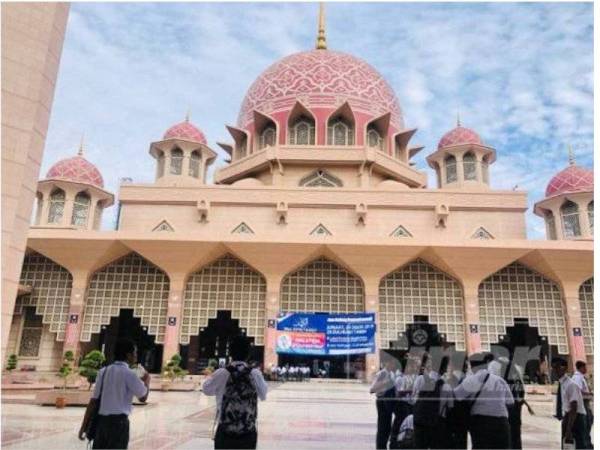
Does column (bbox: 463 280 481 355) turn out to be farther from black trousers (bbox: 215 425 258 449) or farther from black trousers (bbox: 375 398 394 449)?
black trousers (bbox: 215 425 258 449)

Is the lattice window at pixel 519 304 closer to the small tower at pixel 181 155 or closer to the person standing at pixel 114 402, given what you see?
the small tower at pixel 181 155

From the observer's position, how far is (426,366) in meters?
5.06

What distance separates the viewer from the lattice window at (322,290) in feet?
63.3

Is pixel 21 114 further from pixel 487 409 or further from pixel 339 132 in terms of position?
pixel 339 132

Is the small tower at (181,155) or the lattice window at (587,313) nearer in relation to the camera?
the lattice window at (587,313)

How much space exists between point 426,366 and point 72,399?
7.68 meters

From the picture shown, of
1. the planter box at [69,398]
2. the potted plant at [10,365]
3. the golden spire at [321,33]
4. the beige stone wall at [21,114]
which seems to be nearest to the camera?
the beige stone wall at [21,114]

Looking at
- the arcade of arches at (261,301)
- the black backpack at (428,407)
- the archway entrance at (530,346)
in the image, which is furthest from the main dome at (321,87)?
the black backpack at (428,407)

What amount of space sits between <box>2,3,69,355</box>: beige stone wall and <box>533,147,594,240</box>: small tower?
2154cm

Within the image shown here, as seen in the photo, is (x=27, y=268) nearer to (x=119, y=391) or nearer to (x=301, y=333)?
(x=301, y=333)

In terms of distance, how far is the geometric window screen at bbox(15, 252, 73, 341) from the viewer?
19.0m

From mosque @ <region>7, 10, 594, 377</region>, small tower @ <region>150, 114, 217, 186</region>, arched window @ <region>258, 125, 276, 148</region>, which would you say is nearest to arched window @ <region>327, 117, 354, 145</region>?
mosque @ <region>7, 10, 594, 377</region>

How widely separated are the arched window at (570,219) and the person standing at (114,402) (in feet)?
70.9

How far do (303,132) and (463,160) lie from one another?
7982 millimetres
